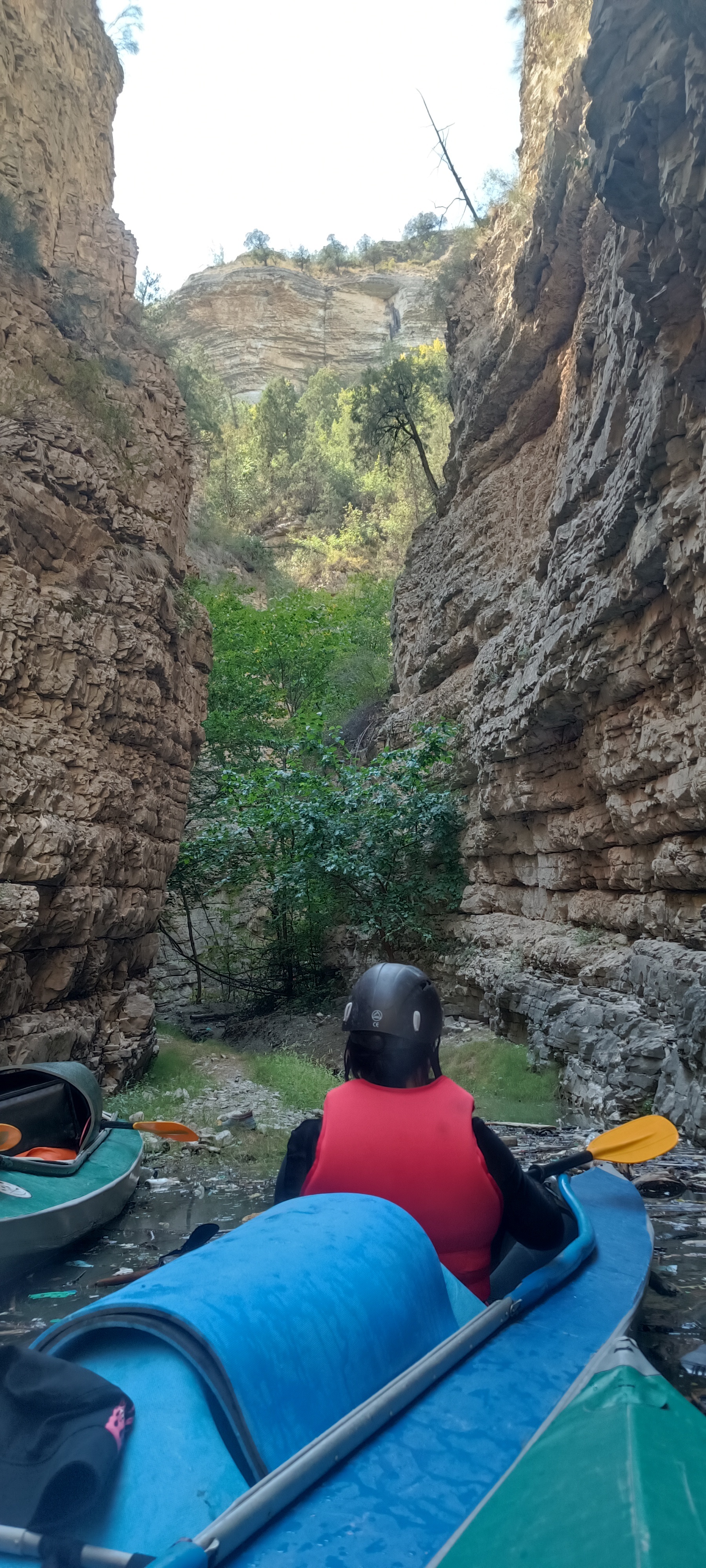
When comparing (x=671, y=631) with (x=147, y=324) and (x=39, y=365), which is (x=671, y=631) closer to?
(x=39, y=365)

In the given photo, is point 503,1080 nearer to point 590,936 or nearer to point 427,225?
point 590,936

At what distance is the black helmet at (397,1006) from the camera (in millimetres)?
2594

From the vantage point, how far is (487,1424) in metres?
1.88

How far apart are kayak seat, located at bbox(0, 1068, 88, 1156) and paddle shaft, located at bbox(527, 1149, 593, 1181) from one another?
330 cm

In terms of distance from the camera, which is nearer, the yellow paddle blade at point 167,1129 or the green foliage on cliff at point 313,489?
the yellow paddle blade at point 167,1129

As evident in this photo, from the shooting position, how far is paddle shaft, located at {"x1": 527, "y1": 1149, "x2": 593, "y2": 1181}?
130 inches

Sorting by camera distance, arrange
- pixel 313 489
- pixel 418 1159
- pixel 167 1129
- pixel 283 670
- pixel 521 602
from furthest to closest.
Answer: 1. pixel 313 489
2. pixel 283 670
3. pixel 521 602
4. pixel 167 1129
5. pixel 418 1159

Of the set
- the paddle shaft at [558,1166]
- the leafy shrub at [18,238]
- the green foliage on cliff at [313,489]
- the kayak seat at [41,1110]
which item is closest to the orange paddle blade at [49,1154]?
the kayak seat at [41,1110]

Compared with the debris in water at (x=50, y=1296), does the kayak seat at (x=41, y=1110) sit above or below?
above

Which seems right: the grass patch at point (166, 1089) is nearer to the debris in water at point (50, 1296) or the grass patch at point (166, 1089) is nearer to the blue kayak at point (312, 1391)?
the debris in water at point (50, 1296)

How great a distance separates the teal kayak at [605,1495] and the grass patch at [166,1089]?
6.10 metres

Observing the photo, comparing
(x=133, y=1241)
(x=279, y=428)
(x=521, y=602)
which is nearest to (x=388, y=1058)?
(x=133, y=1241)

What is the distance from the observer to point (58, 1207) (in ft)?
13.8

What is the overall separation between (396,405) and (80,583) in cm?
1340
